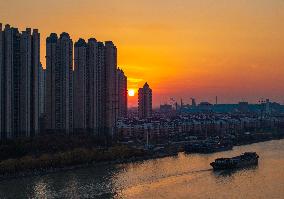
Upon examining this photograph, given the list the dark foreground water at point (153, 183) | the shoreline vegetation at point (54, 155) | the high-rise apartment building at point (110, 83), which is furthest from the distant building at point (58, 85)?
the dark foreground water at point (153, 183)

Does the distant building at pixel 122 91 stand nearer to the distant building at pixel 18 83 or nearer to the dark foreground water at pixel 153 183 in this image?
the distant building at pixel 18 83

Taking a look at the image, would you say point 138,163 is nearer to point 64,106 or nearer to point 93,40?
point 64,106

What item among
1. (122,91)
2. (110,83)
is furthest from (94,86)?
(122,91)

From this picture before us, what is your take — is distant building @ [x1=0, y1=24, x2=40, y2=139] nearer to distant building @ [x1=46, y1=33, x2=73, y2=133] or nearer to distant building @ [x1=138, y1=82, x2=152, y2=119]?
distant building @ [x1=46, y1=33, x2=73, y2=133]

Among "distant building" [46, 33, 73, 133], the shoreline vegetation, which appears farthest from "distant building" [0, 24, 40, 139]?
"distant building" [46, 33, 73, 133]

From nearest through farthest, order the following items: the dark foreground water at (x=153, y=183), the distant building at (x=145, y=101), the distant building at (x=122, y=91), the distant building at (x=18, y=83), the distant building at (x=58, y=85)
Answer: the dark foreground water at (x=153, y=183) < the distant building at (x=18, y=83) < the distant building at (x=58, y=85) < the distant building at (x=122, y=91) < the distant building at (x=145, y=101)

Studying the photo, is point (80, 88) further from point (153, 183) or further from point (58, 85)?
point (153, 183)

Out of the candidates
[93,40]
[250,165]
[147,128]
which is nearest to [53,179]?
[250,165]
